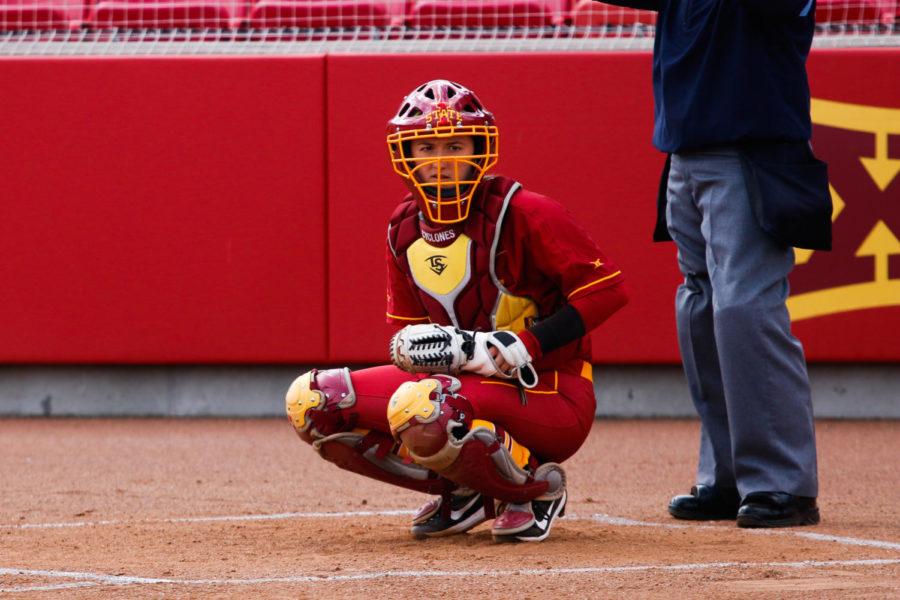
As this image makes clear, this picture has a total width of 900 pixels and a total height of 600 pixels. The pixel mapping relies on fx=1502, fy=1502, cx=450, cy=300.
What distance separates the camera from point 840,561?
3.72 metres

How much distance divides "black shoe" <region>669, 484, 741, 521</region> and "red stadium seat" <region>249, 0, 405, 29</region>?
4585mm

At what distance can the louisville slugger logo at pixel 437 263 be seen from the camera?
416cm

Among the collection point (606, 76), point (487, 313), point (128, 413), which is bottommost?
point (128, 413)

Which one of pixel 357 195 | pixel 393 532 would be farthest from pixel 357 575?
pixel 357 195

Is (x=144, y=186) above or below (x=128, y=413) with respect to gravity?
above

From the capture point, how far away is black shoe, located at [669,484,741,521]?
4.69m

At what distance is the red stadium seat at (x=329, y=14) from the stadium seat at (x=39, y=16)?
1108 millimetres

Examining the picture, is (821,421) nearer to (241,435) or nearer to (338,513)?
(241,435)

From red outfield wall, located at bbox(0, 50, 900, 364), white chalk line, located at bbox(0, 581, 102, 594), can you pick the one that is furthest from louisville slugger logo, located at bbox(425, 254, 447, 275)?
red outfield wall, located at bbox(0, 50, 900, 364)

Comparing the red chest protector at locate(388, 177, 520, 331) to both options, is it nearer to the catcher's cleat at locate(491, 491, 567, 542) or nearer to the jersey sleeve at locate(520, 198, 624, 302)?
the jersey sleeve at locate(520, 198, 624, 302)

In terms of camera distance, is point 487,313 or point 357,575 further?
point 487,313

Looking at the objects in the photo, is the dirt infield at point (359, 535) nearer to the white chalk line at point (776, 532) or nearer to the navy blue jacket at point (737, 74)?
the white chalk line at point (776, 532)

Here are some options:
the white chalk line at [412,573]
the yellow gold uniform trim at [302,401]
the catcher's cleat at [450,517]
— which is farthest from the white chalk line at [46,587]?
the catcher's cleat at [450,517]

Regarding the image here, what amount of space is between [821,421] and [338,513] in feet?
12.5
